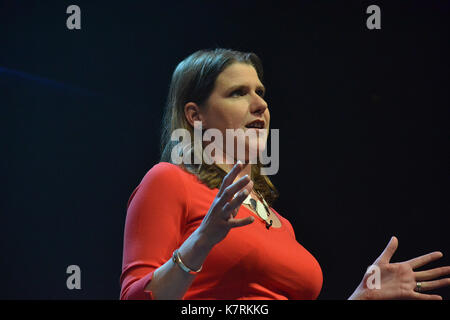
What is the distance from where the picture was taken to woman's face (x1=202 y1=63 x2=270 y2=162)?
4.92 ft

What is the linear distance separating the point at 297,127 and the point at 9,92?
4.55 feet

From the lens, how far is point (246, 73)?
1583 mm

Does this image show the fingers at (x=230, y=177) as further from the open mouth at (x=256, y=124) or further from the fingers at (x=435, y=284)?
the fingers at (x=435, y=284)

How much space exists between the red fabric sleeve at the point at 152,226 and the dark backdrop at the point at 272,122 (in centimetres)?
95

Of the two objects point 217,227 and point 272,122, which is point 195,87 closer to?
point 217,227

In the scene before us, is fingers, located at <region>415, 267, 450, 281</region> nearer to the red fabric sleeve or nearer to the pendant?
the pendant

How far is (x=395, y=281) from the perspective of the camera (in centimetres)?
135

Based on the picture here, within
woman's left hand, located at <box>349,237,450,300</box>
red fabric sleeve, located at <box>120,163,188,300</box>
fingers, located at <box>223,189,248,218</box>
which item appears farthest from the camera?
woman's left hand, located at <box>349,237,450,300</box>

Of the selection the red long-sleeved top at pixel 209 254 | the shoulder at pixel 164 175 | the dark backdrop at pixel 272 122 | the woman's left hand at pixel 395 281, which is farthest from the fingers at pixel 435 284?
the dark backdrop at pixel 272 122

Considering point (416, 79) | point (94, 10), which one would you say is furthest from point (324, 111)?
point (94, 10)

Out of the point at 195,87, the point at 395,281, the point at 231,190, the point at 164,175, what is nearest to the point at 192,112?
the point at 195,87

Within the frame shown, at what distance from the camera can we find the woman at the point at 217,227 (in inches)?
42.2

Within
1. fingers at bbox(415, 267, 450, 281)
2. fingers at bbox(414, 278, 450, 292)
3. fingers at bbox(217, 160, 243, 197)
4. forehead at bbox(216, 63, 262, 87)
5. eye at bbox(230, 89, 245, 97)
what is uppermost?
forehead at bbox(216, 63, 262, 87)

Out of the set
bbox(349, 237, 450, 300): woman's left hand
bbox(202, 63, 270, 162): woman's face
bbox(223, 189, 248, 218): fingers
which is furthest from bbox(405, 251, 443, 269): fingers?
bbox(223, 189, 248, 218): fingers
